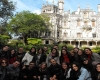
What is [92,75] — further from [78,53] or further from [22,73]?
[22,73]

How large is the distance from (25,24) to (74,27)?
13515mm

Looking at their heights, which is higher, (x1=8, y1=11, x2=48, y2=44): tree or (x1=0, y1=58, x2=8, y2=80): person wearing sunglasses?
(x1=8, y1=11, x2=48, y2=44): tree

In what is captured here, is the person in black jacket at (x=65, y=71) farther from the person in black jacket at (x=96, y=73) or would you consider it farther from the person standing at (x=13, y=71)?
the person standing at (x=13, y=71)

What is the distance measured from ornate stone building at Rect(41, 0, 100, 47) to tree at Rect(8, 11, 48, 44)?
6.37 meters

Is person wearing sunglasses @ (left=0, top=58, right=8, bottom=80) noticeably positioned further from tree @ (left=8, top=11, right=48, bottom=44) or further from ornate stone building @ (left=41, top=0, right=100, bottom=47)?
ornate stone building @ (left=41, top=0, right=100, bottom=47)

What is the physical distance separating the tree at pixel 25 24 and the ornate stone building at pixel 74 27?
6.37 meters

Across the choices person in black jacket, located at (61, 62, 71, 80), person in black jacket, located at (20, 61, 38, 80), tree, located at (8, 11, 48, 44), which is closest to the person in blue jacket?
person in black jacket, located at (61, 62, 71, 80)

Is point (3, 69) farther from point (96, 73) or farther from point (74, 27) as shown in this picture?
point (74, 27)

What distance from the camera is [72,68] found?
9109 mm

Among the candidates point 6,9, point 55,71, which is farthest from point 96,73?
point 6,9

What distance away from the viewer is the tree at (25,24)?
4431 cm

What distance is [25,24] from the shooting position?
4491 cm

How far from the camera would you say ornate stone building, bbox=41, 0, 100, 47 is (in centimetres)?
5131

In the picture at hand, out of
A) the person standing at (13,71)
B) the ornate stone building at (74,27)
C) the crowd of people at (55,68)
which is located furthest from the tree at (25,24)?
the person standing at (13,71)
